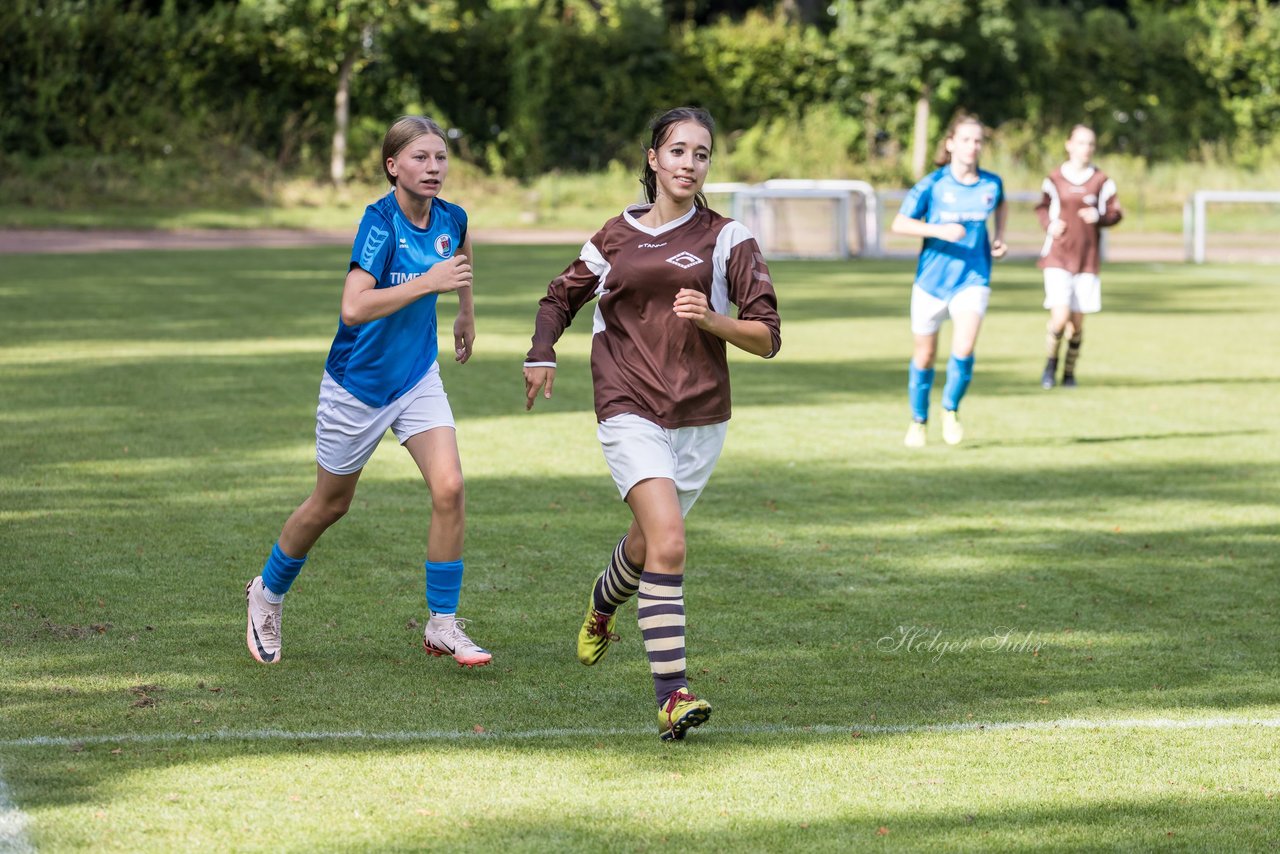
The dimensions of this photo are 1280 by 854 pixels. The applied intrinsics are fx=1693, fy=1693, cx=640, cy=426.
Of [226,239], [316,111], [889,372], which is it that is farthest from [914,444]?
[316,111]

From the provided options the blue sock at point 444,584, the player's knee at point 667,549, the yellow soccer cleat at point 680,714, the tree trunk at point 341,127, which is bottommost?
the yellow soccer cleat at point 680,714

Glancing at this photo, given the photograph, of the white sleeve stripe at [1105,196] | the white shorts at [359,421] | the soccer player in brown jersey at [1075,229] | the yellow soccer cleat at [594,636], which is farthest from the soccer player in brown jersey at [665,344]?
the white sleeve stripe at [1105,196]

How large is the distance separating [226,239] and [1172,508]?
Result: 26.5 m

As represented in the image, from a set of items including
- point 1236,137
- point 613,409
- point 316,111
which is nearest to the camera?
point 613,409

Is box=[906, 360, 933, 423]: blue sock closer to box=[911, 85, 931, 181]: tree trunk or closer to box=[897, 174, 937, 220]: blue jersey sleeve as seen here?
box=[897, 174, 937, 220]: blue jersey sleeve

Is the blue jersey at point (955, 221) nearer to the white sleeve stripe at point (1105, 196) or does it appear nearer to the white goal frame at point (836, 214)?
the white sleeve stripe at point (1105, 196)

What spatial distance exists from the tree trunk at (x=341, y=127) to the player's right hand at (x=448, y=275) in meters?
35.1

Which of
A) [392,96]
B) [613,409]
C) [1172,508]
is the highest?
[392,96]

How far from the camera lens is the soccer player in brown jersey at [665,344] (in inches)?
202

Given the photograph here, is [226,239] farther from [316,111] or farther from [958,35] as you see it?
[958,35]

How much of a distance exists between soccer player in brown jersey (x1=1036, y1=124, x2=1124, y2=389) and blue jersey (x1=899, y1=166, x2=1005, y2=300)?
292cm

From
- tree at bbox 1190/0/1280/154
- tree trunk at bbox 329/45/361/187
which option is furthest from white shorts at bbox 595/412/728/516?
tree at bbox 1190/0/1280/154

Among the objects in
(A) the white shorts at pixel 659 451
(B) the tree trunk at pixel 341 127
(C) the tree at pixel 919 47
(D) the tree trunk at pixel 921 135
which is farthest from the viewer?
(D) the tree trunk at pixel 921 135

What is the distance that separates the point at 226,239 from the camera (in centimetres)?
3300
